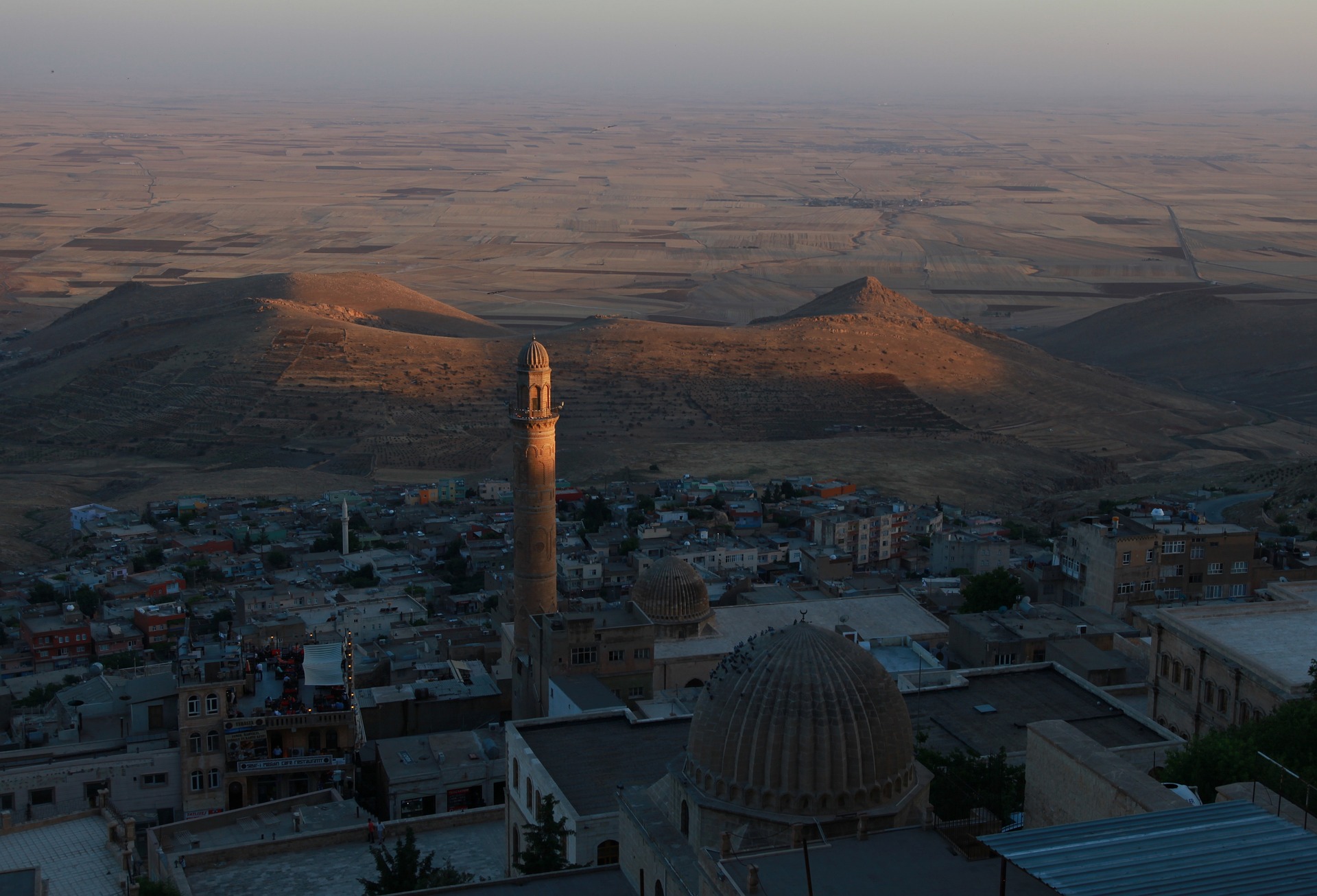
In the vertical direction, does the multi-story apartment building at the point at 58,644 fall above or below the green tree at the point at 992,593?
below

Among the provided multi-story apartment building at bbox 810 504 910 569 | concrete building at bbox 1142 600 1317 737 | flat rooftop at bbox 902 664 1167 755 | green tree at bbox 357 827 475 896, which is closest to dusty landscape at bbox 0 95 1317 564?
multi-story apartment building at bbox 810 504 910 569

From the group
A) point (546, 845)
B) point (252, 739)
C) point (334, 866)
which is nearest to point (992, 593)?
point (252, 739)

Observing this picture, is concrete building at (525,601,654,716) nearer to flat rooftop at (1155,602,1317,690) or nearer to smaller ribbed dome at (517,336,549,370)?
smaller ribbed dome at (517,336,549,370)

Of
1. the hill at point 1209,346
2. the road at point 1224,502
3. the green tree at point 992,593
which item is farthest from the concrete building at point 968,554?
the hill at point 1209,346

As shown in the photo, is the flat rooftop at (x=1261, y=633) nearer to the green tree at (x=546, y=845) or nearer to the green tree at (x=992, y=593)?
the green tree at (x=992, y=593)

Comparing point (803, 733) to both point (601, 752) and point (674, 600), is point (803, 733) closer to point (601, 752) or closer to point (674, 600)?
point (601, 752)
